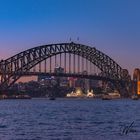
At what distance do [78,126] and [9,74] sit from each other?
118910 millimetres

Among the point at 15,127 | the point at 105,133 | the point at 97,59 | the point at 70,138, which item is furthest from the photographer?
the point at 97,59

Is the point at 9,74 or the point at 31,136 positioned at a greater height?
the point at 9,74

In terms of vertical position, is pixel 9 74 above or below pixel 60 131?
above

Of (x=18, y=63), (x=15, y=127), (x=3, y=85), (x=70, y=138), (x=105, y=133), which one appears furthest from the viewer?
(x=18, y=63)

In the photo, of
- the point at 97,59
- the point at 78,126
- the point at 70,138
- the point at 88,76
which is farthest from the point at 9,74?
the point at 70,138

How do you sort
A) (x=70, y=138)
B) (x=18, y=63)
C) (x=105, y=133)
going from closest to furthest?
(x=70, y=138)
(x=105, y=133)
(x=18, y=63)

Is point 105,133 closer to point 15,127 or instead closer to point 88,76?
point 15,127

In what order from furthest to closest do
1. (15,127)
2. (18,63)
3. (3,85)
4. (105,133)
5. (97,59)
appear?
1. (97,59)
2. (18,63)
3. (3,85)
4. (15,127)
5. (105,133)

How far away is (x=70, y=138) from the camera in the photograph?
4297 centimetres

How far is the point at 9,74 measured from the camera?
172m

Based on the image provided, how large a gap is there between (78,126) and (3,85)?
114344 mm

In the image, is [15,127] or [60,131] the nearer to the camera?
[60,131]

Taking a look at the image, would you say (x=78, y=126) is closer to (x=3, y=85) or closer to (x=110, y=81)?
(x=3, y=85)

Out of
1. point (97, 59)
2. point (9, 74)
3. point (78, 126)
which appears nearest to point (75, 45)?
point (97, 59)
